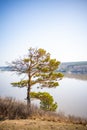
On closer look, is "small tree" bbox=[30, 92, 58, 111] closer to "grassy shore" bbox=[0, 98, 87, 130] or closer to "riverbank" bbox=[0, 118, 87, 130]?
"grassy shore" bbox=[0, 98, 87, 130]

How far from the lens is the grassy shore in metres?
5.73

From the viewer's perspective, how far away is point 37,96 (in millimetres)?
20547

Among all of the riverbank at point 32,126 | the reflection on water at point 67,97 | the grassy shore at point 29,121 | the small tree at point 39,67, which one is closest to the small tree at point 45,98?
the small tree at point 39,67

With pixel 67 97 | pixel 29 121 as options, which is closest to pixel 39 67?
pixel 29 121

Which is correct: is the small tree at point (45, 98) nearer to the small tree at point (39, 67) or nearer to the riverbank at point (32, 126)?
the small tree at point (39, 67)

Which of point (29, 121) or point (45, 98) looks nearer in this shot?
point (29, 121)

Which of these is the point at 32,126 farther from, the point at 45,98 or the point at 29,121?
the point at 45,98

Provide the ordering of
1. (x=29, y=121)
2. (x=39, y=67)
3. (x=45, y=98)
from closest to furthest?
(x=29, y=121), (x=39, y=67), (x=45, y=98)

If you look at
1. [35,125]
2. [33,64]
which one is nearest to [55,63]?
[33,64]

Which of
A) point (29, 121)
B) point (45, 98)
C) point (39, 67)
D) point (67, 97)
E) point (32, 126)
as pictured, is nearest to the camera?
point (32, 126)

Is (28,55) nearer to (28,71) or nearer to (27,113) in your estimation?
(28,71)

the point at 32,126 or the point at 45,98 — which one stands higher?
the point at 32,126

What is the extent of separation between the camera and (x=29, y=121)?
20.9 feet

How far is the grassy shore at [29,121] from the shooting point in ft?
18.8
